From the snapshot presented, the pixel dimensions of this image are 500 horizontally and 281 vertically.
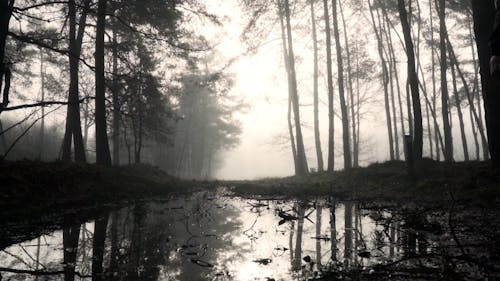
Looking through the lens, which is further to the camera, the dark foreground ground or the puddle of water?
the dark foreground ground

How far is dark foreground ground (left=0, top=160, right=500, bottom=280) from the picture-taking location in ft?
8.53

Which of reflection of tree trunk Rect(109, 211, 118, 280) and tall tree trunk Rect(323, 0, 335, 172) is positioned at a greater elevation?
tall tree trunk Rect(323, 0, 335, 172)

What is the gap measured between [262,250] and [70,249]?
188cm

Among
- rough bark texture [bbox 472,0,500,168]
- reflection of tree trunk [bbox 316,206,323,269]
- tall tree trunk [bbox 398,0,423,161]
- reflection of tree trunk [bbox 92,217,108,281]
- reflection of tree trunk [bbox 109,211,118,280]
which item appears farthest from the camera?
tall tree trunk [bbox 398,0,423,161]

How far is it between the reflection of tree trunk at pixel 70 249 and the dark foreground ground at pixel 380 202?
316mm

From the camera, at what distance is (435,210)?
505 centimetres

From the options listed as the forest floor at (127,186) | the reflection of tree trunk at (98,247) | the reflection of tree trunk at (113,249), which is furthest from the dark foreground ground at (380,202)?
the reflection of tree trunk at (113,249)

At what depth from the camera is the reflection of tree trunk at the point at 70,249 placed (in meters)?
2.41

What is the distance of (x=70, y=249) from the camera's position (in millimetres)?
3082

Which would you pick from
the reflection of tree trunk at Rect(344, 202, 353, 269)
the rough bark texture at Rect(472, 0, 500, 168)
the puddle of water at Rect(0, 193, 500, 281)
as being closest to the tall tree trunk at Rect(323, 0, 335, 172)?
the rough bark texture at Rect(472, 0, 500, 168)

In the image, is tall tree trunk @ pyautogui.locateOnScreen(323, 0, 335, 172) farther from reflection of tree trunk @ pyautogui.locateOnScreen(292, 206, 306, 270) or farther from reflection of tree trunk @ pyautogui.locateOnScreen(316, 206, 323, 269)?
reflection of tree trunk @ pyautogui.locateOnScreen(292, 206, 306, 270)

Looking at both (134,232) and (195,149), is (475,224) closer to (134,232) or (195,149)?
(134,232)

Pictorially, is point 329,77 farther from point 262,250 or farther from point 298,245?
point 262,250

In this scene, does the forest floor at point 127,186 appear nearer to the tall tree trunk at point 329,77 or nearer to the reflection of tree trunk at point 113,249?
the reflection of tree trunk at point 113,249
